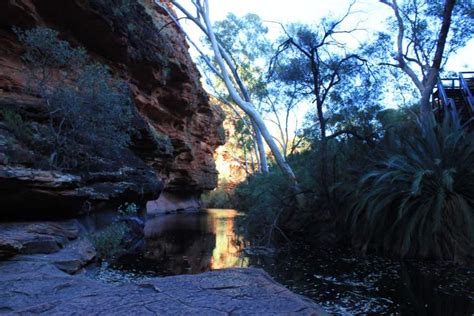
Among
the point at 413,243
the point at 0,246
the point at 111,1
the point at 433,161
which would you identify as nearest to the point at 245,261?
the point at 413,243

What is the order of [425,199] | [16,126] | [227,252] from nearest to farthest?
[425,199]
[16,126]
[227,252]

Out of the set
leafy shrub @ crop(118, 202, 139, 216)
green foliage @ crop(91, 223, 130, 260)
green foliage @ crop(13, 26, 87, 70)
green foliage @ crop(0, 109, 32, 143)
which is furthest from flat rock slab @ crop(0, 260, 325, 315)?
green foliage @ crop(13, 26, 87, 70)

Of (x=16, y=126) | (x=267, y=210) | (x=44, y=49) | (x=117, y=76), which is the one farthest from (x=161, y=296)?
(x=117, y=76)

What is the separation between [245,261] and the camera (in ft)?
27.7

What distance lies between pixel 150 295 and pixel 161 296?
0.09 m

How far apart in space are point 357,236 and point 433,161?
232 cm

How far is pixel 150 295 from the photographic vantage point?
3.08m

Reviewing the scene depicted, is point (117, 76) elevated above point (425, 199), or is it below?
above

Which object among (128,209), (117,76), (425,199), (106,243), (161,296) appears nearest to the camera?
(161,296)

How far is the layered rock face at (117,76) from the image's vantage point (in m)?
6.93

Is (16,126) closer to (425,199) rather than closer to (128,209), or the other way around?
(128,209)

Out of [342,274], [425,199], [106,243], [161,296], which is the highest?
[425,199]

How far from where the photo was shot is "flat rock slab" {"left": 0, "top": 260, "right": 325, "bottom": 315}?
271cm

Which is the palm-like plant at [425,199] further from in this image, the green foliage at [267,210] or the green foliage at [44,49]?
the green foliage at [44,49]
